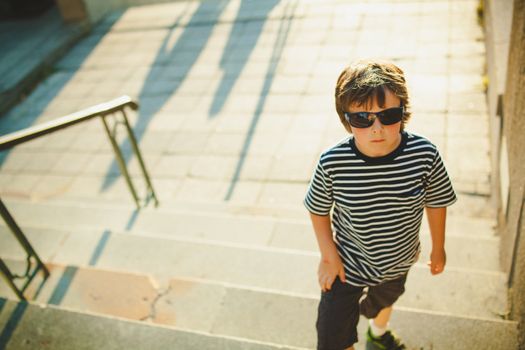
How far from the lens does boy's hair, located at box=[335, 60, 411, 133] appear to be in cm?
146

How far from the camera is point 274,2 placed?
782cm

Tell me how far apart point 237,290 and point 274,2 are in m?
6.51

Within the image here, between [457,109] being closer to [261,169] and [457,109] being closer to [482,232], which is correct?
[482,232]

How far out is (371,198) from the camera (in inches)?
64.4

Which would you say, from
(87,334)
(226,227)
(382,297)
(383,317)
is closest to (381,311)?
(383,317)

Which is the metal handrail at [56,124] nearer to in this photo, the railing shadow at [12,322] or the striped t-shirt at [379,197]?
the railing shadow at [12,322]

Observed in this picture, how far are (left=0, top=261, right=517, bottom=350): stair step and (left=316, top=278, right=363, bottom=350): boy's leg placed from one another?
1.33 feet

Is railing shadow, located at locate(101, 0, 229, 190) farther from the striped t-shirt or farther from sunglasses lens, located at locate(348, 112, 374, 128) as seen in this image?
sunglasses lens, located at locate(348, 112, 374, 128)

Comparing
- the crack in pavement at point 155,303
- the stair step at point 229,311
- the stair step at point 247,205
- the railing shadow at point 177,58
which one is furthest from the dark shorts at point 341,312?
the railing shadow at point 177,58

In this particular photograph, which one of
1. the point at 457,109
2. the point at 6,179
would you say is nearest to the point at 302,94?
the point at 457,109

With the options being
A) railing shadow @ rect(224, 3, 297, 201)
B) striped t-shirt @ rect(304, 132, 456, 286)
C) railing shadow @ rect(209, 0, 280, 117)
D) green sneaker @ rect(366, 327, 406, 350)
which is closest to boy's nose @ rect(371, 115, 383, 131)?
striped t-shirt @ rect(304, 132, 456, 286)

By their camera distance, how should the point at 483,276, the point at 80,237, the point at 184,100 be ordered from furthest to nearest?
the point at 184,100, the point at 80,237, the point at 483,276

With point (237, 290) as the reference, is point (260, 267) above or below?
below

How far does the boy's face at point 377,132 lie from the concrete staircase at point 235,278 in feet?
3.73
